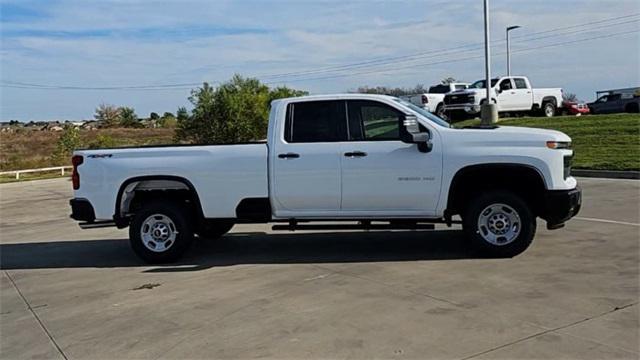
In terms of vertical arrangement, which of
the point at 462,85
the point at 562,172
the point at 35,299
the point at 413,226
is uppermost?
the point at 462,85

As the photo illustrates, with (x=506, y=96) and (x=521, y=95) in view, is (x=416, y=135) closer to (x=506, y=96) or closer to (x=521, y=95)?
(x=506, y=96)

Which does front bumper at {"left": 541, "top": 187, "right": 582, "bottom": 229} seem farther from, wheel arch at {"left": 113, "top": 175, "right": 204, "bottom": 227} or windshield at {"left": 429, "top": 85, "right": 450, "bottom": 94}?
windshield at {"left": 429, "top": 85, "right": 450, "bottom": 94}

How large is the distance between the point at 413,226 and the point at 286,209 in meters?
1.60

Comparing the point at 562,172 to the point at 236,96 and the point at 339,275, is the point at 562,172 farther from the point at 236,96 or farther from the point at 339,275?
the point at 236,96

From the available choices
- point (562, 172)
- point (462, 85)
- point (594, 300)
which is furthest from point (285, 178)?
point (462, 85)

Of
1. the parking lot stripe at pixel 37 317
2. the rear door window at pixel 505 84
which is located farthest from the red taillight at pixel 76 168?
the rear door window at pixel 505 84

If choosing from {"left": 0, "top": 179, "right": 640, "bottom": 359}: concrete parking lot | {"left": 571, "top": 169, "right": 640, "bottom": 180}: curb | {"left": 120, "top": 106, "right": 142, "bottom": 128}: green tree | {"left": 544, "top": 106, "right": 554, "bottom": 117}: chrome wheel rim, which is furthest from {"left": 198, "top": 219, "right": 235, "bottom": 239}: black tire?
{"left": 120, "top": 106, "right": 142, "bottom": 128}: green tree

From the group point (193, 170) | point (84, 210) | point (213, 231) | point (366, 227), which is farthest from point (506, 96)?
point (84, 210)

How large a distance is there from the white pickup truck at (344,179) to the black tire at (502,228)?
1 cm

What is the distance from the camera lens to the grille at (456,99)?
92.8ft

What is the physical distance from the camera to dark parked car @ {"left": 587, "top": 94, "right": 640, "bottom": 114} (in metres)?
32.7

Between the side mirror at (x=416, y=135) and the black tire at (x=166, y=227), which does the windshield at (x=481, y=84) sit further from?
the black tire at (x=166, y=227)

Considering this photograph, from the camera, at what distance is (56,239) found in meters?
11.3

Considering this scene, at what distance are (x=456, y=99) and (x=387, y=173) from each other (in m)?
21.9
